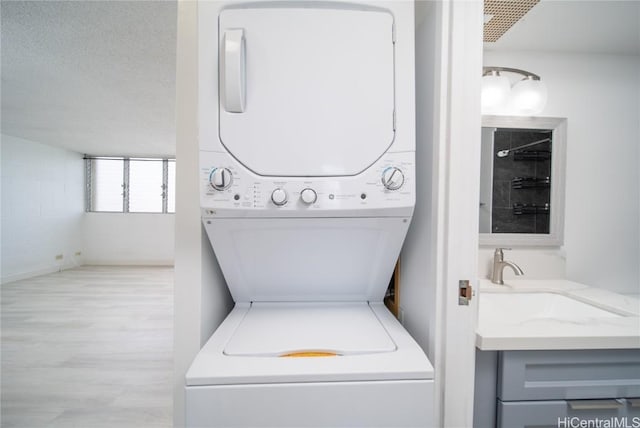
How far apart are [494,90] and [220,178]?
145cm

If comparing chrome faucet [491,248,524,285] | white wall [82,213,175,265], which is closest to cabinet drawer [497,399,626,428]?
chrome faucet [491,248,524,285]

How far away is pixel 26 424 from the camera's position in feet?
5.88

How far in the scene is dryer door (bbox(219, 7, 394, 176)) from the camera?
757 millimetres

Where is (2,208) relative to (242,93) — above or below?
below

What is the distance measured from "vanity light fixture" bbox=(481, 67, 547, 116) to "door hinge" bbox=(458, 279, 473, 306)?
3.61 feet

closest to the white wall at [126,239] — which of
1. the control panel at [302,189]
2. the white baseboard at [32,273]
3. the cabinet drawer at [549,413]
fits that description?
the white baseboard at [32,273]

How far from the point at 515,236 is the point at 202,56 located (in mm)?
1662

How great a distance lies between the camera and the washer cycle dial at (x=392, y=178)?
2.52 feet

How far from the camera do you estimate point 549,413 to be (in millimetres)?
868

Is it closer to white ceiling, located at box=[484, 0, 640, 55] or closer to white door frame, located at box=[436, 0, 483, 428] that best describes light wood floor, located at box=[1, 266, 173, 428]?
white door frame, located at box=[436, 0, 483, 428]

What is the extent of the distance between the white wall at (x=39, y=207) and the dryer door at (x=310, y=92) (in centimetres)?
642

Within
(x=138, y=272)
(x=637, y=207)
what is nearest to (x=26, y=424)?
(x=637, y=207)

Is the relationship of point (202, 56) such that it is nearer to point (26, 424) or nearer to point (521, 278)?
point (521, 278)

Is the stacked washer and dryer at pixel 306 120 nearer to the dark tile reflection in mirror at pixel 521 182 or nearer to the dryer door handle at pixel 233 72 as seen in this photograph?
the dryer door handle at pixel 233 72
